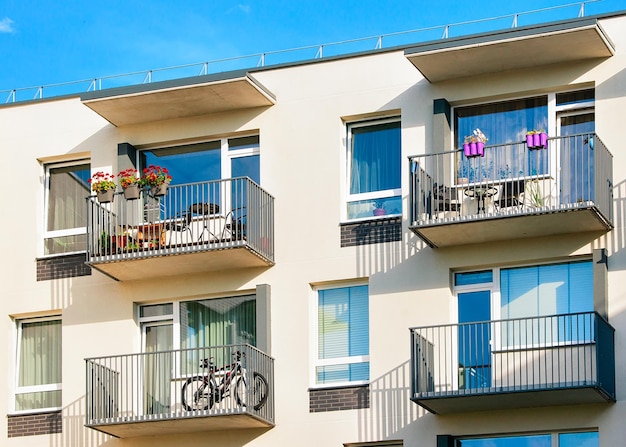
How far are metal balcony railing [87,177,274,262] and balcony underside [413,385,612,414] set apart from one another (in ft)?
13.6

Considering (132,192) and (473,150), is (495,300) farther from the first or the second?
(132,192)

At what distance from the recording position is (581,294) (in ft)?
87.6

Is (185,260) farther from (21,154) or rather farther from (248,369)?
(21,154)

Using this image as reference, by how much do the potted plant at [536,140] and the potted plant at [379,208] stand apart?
9.33 ft

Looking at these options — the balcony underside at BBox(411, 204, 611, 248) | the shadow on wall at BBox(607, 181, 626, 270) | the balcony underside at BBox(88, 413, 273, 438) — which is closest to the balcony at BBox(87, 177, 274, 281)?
the balcony underside at BBox(88, 413, 273, 438)

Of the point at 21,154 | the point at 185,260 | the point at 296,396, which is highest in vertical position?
the point at 21,154

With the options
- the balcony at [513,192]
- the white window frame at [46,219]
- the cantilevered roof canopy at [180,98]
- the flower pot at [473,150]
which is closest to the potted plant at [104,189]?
the white window frame at [46,219]

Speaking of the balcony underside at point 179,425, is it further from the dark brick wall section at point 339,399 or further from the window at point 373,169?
the window at point 373,169

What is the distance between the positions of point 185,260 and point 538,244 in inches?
227

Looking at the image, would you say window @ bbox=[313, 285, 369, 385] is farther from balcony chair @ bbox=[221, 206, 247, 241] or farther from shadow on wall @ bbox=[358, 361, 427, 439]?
balcony chair @ bbox=[221, 206, 247, 241]

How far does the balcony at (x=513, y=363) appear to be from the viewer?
25453 mm

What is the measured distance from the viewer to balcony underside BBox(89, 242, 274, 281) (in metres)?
28.1

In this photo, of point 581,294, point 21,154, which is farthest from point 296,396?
point 21,154

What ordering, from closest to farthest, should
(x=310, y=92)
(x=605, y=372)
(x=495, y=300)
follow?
(x=605, y=372), (x=495, y=300), (x=310, y=92)
